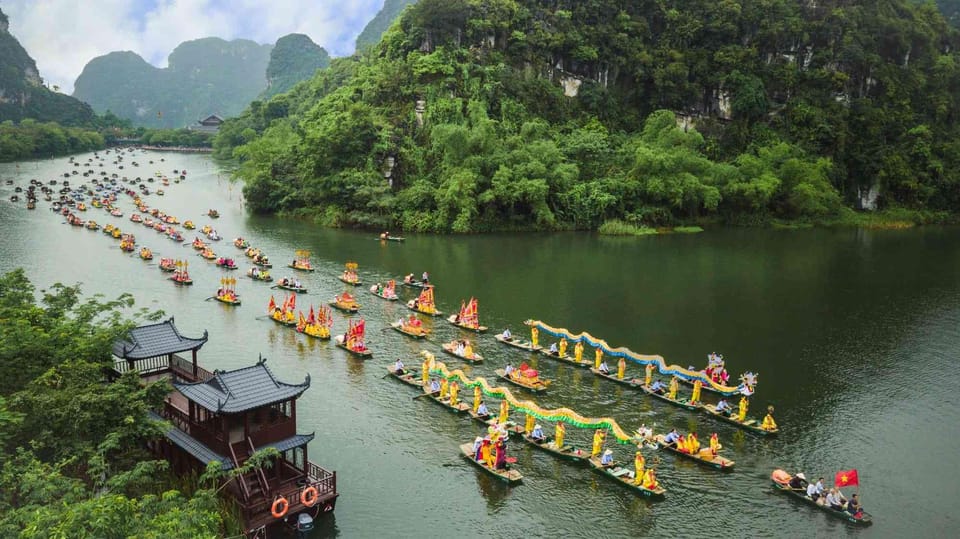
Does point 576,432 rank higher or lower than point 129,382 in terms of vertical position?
lower

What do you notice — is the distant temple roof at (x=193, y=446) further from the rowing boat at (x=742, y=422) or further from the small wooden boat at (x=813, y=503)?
the rowing boat at (x=742, y=422)

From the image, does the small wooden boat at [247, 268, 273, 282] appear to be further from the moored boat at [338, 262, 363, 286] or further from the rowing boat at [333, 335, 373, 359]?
the rowing boat at [333, 335, 373, 359]

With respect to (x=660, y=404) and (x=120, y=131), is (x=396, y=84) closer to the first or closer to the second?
(x=660, y=404)

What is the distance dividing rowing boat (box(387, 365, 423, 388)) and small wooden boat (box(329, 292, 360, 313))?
1099 centimetres

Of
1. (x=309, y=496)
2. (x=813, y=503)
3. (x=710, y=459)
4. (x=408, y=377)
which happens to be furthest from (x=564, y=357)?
(x=309, y=496)

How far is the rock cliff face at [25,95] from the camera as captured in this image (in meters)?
162

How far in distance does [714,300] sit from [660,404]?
1902cm

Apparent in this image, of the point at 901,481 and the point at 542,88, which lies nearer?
the point at 901,481

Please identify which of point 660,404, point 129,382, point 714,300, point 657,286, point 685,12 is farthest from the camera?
point 685,12

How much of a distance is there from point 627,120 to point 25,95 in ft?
475

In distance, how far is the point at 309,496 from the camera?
21.4 metres

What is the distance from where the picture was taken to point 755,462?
26.8m

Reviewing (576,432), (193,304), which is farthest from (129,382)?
(193,304)

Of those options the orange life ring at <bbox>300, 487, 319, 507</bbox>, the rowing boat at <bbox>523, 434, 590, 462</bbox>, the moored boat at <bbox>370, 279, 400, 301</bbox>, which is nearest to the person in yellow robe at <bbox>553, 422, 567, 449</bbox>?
the rowing boat at <bbox>523, 434, 590, 462</bbox>
